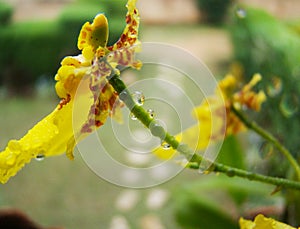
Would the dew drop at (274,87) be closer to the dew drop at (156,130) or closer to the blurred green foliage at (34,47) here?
the dew drop at (156,130)

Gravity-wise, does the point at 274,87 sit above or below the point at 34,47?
below

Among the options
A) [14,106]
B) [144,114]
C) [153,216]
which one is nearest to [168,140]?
[144,114]

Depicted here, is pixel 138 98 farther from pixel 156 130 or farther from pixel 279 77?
pixel 279 77

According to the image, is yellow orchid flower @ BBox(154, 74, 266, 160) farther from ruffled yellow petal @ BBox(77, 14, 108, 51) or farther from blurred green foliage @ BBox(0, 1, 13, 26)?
blurred green foliage @ BBox(0, 1, 13, 26)

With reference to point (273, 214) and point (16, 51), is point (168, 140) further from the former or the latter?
point (16, 51)

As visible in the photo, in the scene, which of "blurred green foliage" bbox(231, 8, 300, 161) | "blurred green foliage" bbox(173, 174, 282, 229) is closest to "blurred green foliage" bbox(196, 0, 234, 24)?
"blurred green foliage" bbox(231, 8, 300, 161)

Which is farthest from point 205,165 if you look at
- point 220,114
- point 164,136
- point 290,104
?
point 290,104
